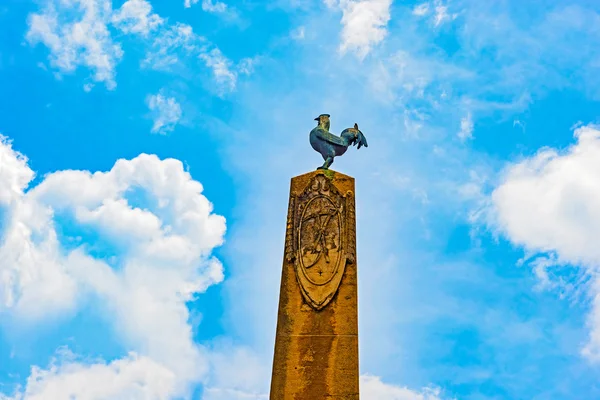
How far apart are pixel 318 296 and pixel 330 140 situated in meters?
3.16

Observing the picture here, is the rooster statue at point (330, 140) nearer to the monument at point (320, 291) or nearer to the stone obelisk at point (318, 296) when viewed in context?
the monument at point (320, 291)

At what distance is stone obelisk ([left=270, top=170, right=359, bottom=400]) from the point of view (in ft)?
35.8

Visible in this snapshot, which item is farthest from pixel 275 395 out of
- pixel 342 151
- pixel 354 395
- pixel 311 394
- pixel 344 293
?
pixel 342 151

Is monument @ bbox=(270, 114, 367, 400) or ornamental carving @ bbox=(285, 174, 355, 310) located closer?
monument @ bbox=(270, 114, 367, 400)

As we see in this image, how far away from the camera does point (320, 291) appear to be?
11.5 meters

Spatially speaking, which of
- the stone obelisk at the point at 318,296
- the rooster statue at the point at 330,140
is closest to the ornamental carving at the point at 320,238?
the stone obelisk at the point at 318,296

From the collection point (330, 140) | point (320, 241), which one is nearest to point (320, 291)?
point (320, 241)

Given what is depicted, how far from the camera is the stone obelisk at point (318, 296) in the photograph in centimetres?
1090

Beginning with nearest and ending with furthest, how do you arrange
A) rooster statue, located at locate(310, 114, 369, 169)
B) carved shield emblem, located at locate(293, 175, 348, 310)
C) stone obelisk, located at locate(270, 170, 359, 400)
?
stone obelisk, located at locate(270, 170, 359, 400) → carved shield emblem, located at locate(293, 175, 348, 310) → rooster statue, located at locate(310, 114, 369, 169)

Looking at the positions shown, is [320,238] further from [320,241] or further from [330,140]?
[330,140]

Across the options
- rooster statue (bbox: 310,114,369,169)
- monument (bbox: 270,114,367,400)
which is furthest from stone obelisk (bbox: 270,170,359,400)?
rooster statue (bbox: 310,114,369,169)

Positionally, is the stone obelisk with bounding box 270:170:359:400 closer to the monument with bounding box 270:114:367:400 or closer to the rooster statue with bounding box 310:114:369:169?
the monument with bounding box 270:114:367:400

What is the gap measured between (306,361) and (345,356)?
67 centimetres

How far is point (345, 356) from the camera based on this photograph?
35.9 feet
